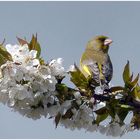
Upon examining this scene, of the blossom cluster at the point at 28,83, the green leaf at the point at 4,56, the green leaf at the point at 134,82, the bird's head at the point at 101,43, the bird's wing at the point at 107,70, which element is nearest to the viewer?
the blossom cluster at the point at 28,83

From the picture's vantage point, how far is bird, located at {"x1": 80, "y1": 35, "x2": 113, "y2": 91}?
364cm

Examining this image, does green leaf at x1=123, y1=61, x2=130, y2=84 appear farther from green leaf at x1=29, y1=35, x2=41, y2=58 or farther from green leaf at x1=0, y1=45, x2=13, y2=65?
green leaf at x1=0, y1=45, x2=13, y2=65

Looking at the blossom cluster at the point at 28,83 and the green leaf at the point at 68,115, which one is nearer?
the blossom cluster at the point at 28,83

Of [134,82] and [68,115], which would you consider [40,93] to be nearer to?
[68,115]

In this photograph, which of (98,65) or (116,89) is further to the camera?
(98,65)

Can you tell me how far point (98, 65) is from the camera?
540 centimetres

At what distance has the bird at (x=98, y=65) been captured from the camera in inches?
143

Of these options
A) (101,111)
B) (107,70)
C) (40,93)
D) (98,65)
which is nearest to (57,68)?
(40,93)

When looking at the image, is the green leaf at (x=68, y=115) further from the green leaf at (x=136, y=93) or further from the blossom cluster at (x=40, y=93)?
the green leaf at (x=136, y=93)

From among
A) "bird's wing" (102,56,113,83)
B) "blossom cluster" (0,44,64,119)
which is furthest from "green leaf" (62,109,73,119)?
"bird's wing" (102,56,113,83)

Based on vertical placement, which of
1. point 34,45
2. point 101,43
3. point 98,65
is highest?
point 34,45

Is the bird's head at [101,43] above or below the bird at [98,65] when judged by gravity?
below

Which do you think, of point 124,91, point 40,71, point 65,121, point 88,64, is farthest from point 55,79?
point 88,64

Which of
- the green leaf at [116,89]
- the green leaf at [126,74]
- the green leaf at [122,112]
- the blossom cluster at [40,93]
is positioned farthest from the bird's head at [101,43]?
the blossom cluster at [40,93]
